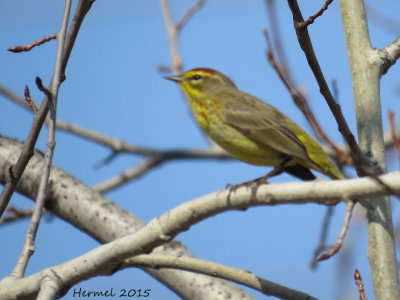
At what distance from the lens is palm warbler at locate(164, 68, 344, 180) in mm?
4719

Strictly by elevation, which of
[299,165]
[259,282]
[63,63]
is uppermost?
[299,165]

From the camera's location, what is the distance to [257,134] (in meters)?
4.92

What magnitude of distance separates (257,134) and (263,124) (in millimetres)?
236

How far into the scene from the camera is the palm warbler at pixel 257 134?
4.72 metres

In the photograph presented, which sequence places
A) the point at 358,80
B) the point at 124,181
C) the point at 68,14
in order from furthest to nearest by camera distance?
the point at 124,181 → the point at 358,80 → the point at 68,14

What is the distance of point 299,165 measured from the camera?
4898 mm

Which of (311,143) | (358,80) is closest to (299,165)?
(311,143)

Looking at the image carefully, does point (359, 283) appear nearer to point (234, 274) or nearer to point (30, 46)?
point (234, 274)

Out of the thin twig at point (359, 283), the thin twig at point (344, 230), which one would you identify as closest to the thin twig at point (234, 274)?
the thin twig at point (359, 283)

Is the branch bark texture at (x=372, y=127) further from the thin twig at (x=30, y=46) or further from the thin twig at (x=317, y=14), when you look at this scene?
the thin twig at (x=30, y=46)

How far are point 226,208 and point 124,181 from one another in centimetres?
444

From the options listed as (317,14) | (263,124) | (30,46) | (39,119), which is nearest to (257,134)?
(263,124)

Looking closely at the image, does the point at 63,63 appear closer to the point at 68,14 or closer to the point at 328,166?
the point at 68,14

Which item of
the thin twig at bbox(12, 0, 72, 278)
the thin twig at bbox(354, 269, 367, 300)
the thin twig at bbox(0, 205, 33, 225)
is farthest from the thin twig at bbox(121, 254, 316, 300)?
the thin twig at bbox(0, 205, 33, 225)
